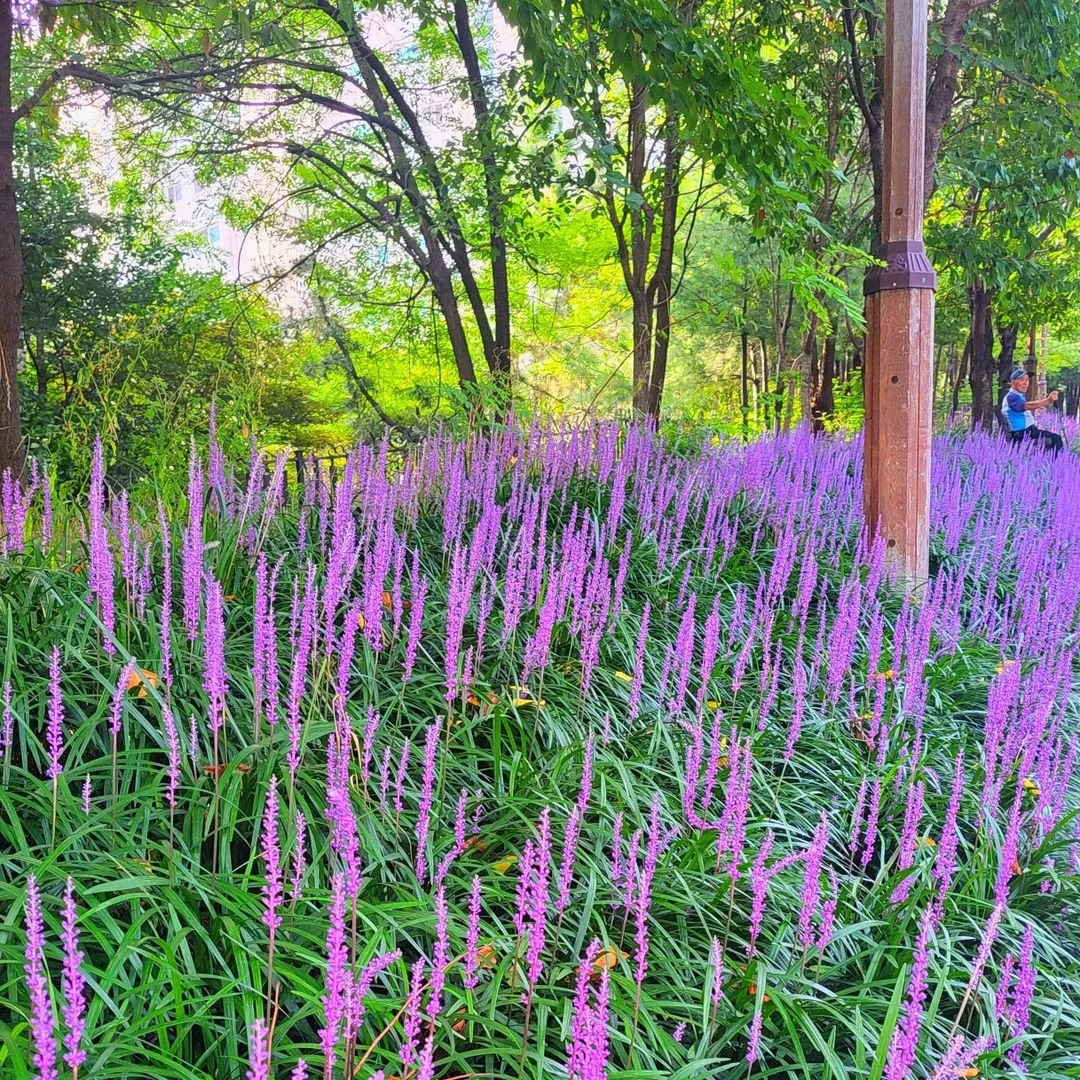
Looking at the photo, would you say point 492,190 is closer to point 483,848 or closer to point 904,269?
point 904,269

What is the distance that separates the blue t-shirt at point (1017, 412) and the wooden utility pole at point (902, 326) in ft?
25.9

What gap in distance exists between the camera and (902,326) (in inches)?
172

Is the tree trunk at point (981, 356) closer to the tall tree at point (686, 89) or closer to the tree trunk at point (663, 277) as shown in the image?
the tree trunk at point (663, 277)

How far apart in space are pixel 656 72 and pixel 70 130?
402 inches

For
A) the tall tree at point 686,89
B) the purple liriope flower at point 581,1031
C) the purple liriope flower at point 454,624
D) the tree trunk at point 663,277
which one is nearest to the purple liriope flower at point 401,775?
the purple liriope flower at point 454,624

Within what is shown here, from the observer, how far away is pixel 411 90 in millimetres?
9875

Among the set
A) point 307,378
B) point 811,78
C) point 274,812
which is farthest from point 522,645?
point 307,378

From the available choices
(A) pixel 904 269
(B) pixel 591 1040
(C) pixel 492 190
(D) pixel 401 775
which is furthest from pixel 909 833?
(C) pixel 492 190

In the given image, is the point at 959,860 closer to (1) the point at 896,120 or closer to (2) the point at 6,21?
(1) the point at 896,120

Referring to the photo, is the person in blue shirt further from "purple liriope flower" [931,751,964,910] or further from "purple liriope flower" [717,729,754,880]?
"purple liriope flower" [717,729,754,880]

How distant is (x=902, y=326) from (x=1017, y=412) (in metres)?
8.18

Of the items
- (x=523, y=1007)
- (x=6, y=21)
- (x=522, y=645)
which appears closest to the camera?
(x=523, y=1007)

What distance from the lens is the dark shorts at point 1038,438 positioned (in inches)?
414

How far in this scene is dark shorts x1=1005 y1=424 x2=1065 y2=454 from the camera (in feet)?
34.5
